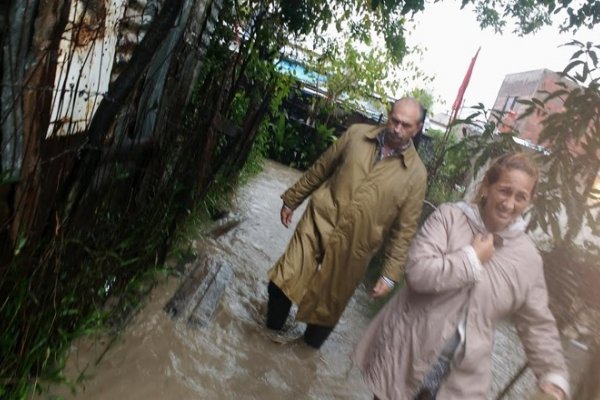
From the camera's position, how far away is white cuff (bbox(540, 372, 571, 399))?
1.80 m

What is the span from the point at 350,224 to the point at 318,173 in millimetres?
520

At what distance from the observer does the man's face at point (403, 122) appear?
306 cm

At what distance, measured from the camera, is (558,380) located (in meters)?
1.82

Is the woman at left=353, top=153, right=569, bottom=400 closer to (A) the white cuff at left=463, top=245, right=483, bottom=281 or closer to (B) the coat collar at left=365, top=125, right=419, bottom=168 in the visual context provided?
(A) the white cuff at left=463, top=245, right=483, bottom=281

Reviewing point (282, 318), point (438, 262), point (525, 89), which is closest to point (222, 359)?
point (282, 318)

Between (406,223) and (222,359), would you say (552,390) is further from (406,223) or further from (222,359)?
(222,359)

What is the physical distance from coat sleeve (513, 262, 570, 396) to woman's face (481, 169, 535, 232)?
0.73ft

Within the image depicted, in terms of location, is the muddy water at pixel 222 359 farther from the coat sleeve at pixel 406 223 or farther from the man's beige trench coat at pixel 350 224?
the coat sleeve at pixel 406 223

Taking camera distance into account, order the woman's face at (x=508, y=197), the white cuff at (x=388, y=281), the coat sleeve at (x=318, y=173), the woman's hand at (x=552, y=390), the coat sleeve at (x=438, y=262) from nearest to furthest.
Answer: the woman's hand at (x=552, y=390), the coat sleeve at (x=438, y=262), the woman's face at (x=508, y=197), the white cuff at (x=388, y=281), the coat sleeve at (x=318, y=173)

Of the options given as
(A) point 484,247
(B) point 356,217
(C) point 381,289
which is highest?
(A) point 484,247

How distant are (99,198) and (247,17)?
12.2 ft

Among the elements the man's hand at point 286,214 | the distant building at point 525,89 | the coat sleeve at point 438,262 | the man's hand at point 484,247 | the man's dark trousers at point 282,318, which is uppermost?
the distant building at point 525,89

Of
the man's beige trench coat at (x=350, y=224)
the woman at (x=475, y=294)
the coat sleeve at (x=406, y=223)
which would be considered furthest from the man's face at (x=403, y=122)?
the woman at (x=475, y=294)

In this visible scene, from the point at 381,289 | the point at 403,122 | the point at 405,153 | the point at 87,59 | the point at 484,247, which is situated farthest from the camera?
the point at 405,153
